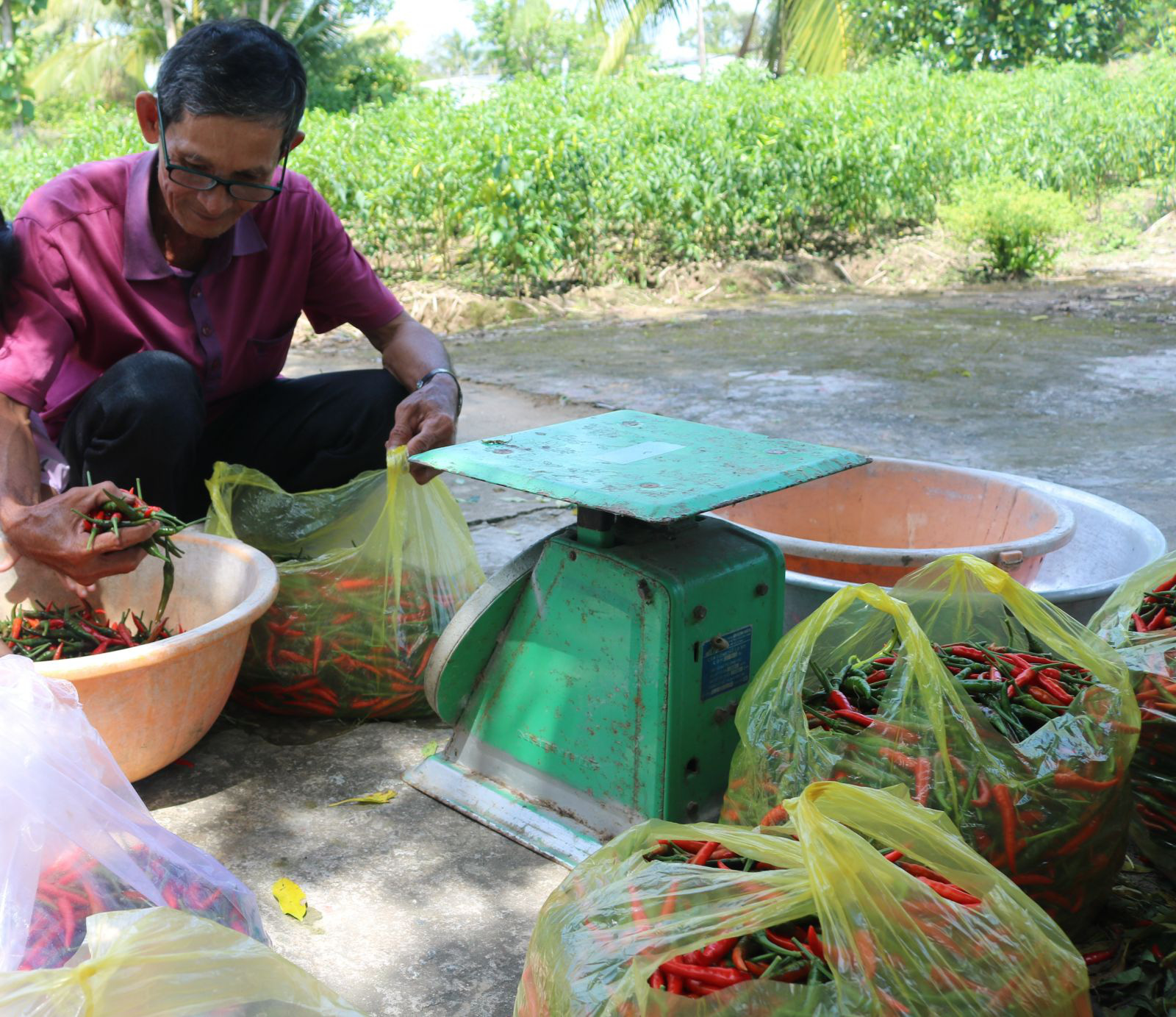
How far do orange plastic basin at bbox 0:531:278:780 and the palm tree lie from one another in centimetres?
1281

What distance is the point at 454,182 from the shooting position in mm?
7801

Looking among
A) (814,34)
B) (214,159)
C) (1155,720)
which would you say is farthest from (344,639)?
(814,34)

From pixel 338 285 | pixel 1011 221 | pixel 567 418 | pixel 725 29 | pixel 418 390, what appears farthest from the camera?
pixel 725 29

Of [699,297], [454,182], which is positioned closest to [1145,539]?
[454,182]

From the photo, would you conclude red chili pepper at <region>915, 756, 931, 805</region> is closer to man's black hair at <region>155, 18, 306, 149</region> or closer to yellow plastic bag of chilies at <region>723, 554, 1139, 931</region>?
yellow plastic bag of chilies at <region>723, 554, 1139, 931</region>

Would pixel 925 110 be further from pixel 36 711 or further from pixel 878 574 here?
pixel 36 711

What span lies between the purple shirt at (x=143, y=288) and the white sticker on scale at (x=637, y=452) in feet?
3.22

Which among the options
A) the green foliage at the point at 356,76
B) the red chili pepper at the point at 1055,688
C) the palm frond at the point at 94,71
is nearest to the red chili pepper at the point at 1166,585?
the red chili pepper at the point at 1055,688

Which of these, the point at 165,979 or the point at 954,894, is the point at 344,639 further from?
the point at 954,894

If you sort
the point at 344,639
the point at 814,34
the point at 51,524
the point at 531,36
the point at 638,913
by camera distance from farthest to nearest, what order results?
the point at 531,36 → the point at 814,34 → the point at 344,639 → the point at 51,524 → the point at 638,913

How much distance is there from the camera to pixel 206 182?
2184mm

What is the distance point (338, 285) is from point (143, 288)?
472 mm

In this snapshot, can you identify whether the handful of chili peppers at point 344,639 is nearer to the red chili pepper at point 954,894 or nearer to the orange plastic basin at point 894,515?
the orange plastic basin at point 894,515

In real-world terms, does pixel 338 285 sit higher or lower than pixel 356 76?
lower
